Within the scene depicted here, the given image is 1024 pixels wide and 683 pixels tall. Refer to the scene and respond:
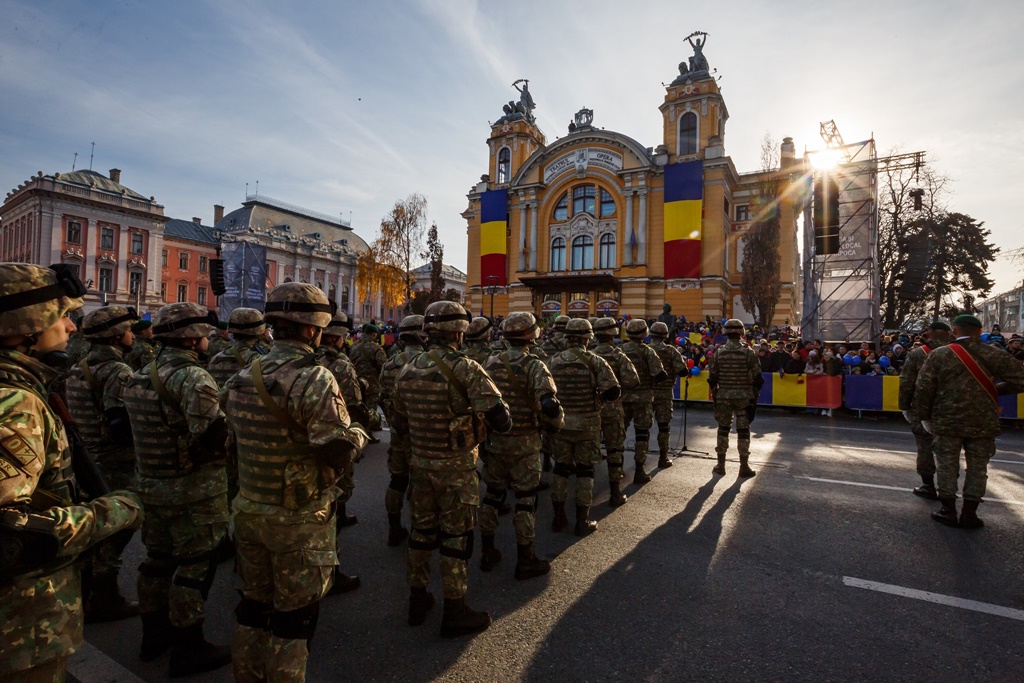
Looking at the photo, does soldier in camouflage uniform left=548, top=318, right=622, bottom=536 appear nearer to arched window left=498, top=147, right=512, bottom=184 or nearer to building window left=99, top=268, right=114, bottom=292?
arched window left=498, top=147, right=512, bottom=184

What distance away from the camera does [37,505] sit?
1.92m

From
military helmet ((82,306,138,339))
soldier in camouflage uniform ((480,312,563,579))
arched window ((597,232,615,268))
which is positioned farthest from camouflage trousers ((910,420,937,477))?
arched window ((597,232,615,268))

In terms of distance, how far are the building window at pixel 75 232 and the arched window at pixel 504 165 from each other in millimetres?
36885

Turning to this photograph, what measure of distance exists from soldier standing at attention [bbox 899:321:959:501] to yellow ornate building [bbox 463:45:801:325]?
2499 centimetres

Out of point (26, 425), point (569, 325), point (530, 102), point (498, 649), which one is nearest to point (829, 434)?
point (569, 325)

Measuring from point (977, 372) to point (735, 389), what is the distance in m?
2.89

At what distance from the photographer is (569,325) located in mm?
5969

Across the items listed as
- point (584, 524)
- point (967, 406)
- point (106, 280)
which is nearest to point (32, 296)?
point (584, 524)

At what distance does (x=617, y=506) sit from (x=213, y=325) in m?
4.79

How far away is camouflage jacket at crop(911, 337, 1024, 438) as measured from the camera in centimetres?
557

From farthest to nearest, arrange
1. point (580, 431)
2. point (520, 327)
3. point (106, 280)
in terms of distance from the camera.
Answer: point (106, 280), point (580, 431), point (520, 327)

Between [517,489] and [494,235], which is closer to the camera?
[517,489]

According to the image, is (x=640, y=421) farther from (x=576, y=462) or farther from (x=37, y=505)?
(x=37, y=505)

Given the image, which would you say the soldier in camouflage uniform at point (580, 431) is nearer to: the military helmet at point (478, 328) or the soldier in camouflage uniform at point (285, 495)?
the military helmet at point (478, 328)
